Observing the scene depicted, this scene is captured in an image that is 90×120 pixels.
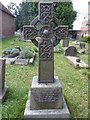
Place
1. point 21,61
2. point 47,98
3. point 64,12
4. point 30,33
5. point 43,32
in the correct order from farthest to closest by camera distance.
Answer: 1. point 64,12
2. point 21,61
3. point 30,33
4. point 43,32
5. point 47,98

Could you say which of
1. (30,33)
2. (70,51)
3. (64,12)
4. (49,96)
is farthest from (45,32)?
(64,12)

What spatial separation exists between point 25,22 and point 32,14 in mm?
8206

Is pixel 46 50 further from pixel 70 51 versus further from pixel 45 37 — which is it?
pixel 70 51

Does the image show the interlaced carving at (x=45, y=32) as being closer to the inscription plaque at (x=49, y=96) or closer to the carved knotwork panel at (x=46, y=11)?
the carved knotwork panel at (x=46, y=11)

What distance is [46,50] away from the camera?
4.87m

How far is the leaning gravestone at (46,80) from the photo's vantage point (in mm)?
4637

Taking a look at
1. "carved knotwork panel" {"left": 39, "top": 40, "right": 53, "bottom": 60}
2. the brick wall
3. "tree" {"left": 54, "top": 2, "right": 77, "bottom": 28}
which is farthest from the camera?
"tree" {"left": 54, "top": 2, "right": 77, "bottom": 28}

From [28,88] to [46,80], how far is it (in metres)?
1.92

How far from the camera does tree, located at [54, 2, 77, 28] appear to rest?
3388 centimetres

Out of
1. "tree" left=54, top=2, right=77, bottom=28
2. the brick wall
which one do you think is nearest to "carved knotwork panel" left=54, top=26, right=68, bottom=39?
the brick wall

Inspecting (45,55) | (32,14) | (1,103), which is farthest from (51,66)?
(32,14)

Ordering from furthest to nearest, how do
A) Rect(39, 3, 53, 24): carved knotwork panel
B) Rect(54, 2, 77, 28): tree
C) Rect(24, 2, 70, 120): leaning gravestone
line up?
Rect(54, 2, 77, 28): tree < Rect(39, 3, 53, 24): carved knotwork panel < Rect(24, 2, 70, 120): leaning gravestone

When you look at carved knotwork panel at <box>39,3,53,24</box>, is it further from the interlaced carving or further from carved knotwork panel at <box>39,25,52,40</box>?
carved knotwork panel at <box>39,25,52,40</box>

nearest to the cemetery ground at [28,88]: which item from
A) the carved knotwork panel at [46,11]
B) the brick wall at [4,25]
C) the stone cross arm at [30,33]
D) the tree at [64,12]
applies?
the stone cross arm at [30,33]
